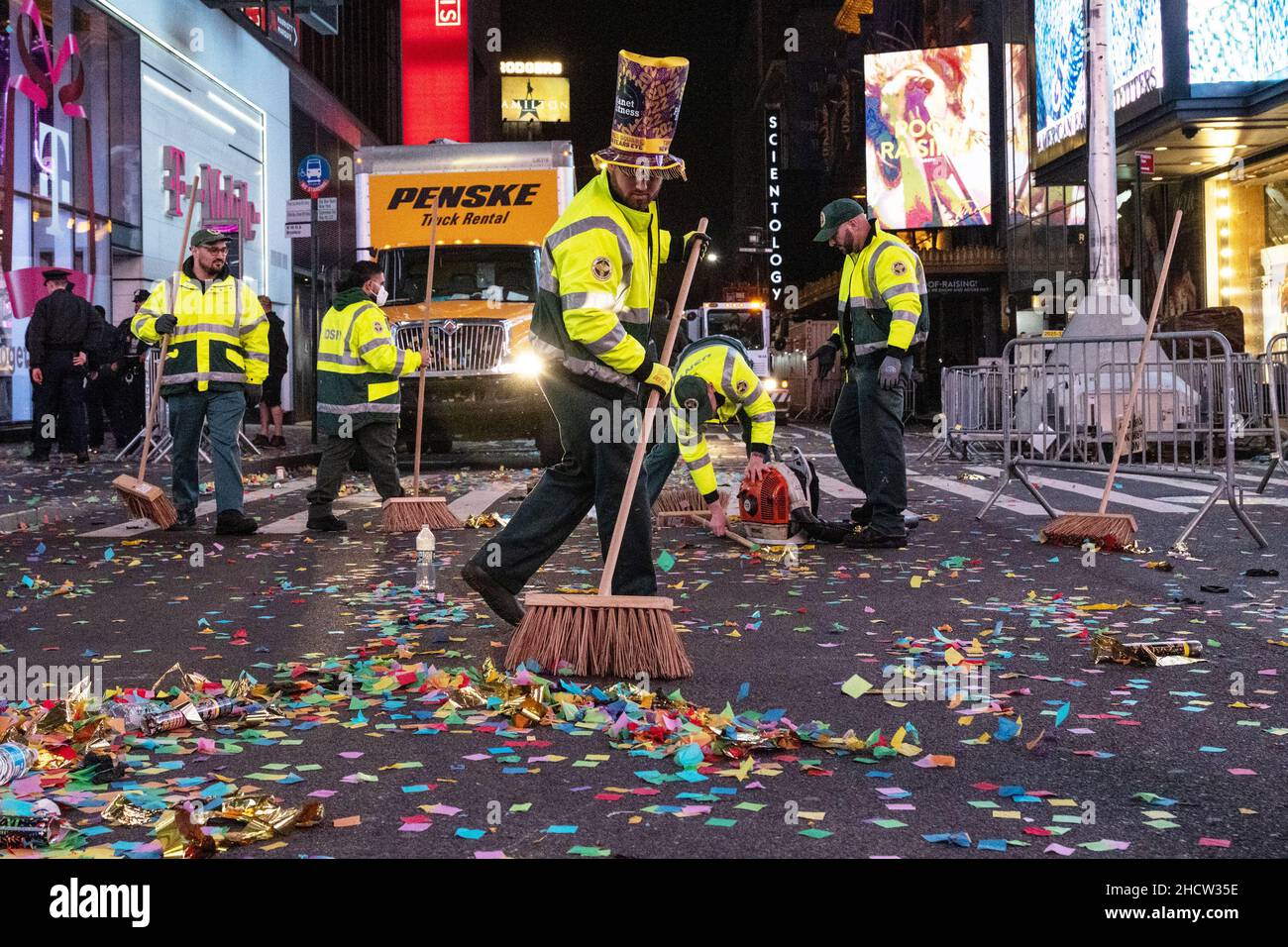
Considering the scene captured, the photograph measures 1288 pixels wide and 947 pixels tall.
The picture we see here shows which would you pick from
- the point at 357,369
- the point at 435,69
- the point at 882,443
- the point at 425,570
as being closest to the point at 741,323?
the point at 435,69

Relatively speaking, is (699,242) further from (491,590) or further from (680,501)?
(680,501)

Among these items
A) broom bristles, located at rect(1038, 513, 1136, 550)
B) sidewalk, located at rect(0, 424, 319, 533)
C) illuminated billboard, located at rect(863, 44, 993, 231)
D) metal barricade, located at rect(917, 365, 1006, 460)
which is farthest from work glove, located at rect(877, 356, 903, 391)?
illuminated billboard, located at rect(863, 44, 993, 231)

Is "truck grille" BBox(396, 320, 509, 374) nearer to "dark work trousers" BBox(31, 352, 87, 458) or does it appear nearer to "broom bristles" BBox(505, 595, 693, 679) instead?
"dark work trousers" BBox(31, 352, 87, 458)

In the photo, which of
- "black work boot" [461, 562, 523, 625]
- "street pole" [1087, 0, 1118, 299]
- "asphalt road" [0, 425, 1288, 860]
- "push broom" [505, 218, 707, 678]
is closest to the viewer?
"asphalt road" [0, 425, 1288, 860]

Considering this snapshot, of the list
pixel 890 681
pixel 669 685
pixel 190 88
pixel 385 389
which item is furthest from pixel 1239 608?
pixel 190 88

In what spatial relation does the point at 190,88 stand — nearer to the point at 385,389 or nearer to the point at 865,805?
the point at 385,389

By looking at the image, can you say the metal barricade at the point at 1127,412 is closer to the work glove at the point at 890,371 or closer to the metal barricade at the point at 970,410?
the metal barricade at the point at 970,410

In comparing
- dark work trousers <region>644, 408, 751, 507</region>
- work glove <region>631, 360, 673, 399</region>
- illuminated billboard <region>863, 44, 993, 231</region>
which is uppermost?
illuminated billboard <region>863, 44, 993, 231</region>

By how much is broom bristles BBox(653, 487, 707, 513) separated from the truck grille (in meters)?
6.63

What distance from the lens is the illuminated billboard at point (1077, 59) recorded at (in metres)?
24.0

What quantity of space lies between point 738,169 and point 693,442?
13537 centimetres

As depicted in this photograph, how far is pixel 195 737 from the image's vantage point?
4699 millimetres

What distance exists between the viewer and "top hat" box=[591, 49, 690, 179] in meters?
5.86

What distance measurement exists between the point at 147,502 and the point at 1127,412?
6.95 m
